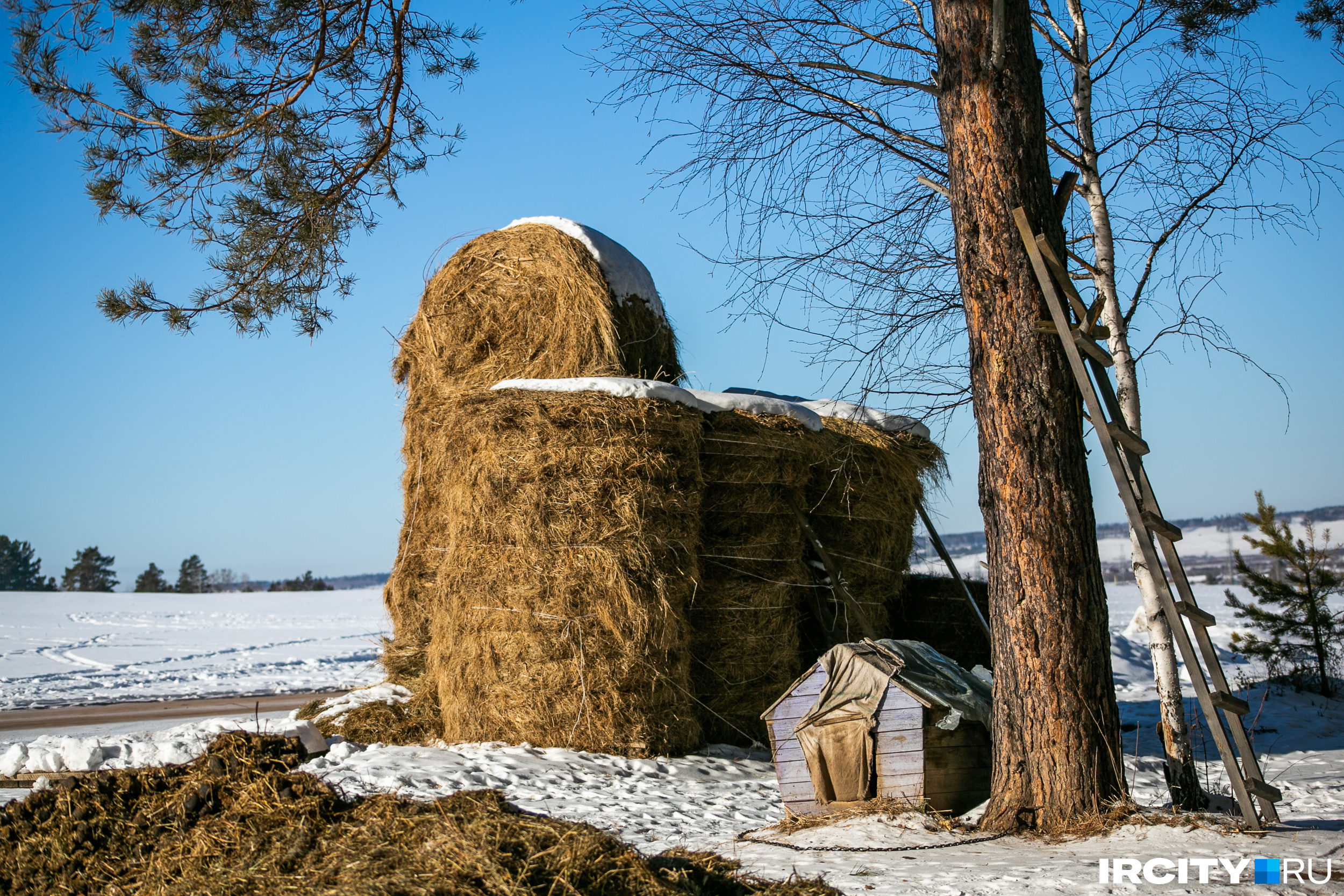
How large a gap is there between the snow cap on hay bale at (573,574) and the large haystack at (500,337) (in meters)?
0.75

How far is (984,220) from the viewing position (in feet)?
16.0

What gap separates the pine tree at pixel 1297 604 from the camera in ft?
36.3

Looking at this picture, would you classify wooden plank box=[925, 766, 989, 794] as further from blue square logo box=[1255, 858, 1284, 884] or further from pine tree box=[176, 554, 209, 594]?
pine tree box=[176, 554, 209, 594]

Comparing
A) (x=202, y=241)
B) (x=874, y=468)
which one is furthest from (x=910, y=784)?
(x=202, y=241)

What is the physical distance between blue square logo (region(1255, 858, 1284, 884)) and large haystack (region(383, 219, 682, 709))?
5.79 m

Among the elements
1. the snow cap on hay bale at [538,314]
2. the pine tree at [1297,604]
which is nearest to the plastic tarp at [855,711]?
the snow cap on hay bale at [538,314]

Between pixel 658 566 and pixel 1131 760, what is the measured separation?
12.6 feet

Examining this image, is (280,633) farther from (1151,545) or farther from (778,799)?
(1151,545)

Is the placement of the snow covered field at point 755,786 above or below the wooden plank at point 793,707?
below

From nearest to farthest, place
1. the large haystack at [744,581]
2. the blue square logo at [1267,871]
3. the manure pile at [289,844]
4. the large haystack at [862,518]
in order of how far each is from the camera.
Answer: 1. the manure pile at [289,844]
2. the blue square logo at [1267,871]
3. the large haystack at [744,581]
4. the large haystack at [862,518]

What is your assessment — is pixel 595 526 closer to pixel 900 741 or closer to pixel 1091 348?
pixel 900 741

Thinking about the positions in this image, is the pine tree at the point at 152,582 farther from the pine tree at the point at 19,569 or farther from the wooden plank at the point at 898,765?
the wooden plank at the point at 898,765

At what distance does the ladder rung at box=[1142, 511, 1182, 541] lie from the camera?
4.56 meters

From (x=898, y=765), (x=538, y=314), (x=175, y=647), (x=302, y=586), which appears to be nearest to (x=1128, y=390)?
(x=898, y=765)
